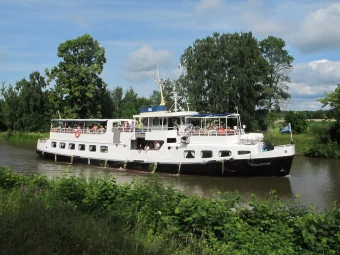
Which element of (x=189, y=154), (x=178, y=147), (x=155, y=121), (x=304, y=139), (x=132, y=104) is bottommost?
(x=189, y=154)

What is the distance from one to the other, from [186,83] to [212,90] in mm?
4483

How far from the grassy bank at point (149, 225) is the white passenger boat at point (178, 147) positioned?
665 inches

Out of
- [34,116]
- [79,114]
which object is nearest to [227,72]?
[79,114]

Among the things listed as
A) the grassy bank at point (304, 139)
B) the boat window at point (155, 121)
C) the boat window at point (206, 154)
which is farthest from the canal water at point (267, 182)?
the grassy bank at point (304, 139)

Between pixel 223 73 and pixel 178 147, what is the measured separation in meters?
26.6

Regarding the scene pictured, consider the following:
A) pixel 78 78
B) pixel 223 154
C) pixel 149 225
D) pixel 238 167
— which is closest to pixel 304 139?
pixel 223 154

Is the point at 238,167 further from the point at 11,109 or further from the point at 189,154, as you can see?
the point at 11,109

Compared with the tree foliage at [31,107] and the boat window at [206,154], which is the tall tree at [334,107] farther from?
the tree foliage at [31,107]

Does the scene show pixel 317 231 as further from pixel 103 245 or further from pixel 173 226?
pixel 103 245

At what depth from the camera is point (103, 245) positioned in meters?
5.91

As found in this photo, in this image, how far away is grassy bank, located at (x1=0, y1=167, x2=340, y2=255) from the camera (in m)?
5.96

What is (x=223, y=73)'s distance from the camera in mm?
50875

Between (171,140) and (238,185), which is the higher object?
(171,140)

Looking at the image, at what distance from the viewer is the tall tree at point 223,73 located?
49.7 metres
